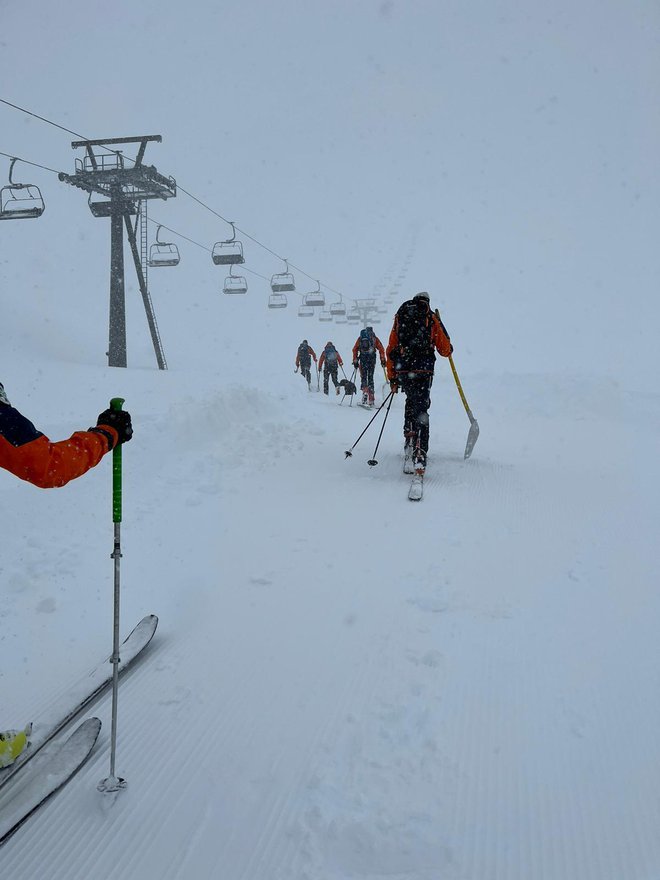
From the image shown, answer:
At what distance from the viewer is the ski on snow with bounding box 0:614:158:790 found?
282cm

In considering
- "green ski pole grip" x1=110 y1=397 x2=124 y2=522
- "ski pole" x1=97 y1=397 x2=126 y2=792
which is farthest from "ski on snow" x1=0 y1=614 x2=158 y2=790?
"green ski pole grip" x1=110 y1=397 x2=124 y2=522

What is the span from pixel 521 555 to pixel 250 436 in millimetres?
5084

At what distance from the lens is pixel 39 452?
2.40 meters

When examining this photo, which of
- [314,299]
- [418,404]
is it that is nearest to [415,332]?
[418,404]

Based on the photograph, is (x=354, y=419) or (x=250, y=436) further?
(x=354, y=419)

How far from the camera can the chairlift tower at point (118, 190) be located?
1745cm

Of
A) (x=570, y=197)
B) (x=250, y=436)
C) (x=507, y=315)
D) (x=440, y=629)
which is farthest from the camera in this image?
(x=570, y=197)

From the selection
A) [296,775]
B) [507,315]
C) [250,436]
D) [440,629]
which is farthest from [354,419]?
[507,315]

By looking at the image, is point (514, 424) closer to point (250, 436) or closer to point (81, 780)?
point (250, 436)

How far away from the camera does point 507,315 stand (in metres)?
60.8

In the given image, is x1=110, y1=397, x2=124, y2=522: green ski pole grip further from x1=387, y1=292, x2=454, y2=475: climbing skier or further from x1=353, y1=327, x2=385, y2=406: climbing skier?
x1=353, y1=327, x2=385, y2=406: climbing skier

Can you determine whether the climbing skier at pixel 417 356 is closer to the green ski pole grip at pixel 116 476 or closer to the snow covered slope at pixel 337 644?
the snow covered slope at pixel 337 644

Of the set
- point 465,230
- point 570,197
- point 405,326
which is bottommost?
point 405,326

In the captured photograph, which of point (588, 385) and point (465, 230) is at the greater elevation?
point (465, 230)
